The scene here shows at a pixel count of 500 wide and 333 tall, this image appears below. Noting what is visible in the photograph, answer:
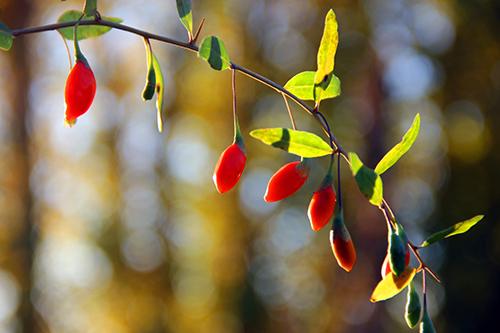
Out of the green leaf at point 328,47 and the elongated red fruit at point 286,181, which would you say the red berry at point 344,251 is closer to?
the elongated red fruit at point 286,181

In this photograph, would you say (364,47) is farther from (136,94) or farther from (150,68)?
(150,68)

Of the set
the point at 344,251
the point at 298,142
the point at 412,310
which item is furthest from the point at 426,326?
the point at 298,142

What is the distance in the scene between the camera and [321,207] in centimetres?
85

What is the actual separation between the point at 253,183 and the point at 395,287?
6.44 metres

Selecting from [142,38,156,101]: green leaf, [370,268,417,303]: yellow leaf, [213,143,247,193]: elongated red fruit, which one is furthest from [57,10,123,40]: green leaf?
[370,268,417,303]: yellow leaf

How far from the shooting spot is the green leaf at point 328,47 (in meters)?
0.82

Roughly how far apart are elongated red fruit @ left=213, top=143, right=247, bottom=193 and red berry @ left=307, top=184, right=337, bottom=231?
3.5 inches

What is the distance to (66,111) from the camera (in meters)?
0.83

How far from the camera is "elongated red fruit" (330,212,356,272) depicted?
2.68 ft

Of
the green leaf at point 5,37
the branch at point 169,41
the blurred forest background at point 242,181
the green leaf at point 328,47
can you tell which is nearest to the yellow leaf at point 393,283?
the branch at point 169,41

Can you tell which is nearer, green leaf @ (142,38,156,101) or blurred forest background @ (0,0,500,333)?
green leaf @ (142,38,156,101)

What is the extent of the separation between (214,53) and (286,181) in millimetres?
165

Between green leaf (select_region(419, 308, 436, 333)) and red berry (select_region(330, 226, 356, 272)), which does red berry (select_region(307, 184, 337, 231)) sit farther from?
green leaf (select_region(419, 308, 436, 333))

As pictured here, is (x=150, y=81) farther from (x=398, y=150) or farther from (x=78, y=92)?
(x=398, y=150)
